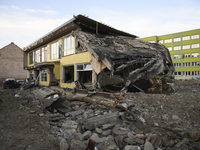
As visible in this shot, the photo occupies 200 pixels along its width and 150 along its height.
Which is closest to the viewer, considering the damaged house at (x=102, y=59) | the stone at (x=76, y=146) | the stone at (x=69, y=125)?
the stone at (x=76, y=146)

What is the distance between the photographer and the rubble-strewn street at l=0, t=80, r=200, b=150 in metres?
3.85

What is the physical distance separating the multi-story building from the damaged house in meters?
28.0

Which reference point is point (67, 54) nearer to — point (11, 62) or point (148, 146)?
point (148, 146)

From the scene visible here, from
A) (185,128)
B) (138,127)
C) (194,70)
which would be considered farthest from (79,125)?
(194,70)

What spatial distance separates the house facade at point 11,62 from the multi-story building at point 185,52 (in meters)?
39.3

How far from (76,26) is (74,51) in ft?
6.77

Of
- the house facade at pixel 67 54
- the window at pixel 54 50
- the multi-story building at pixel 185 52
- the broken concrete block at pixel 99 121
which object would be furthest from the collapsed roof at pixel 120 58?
the multi-story building at pixel 185 52

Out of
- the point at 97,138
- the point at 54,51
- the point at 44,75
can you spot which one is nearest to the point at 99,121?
the point at 97,138

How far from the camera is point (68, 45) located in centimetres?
1238

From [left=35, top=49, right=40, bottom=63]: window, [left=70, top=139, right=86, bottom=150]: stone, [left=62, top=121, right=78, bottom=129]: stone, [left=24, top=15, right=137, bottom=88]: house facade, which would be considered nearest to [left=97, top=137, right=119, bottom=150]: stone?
[left=70, top=139, right=86, bottom=150]: stone

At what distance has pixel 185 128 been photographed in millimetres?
4777

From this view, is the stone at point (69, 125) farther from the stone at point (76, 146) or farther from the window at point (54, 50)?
the window at point (54, 50)

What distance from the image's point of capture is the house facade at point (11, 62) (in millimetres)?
27250

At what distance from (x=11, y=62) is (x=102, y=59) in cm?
2795
